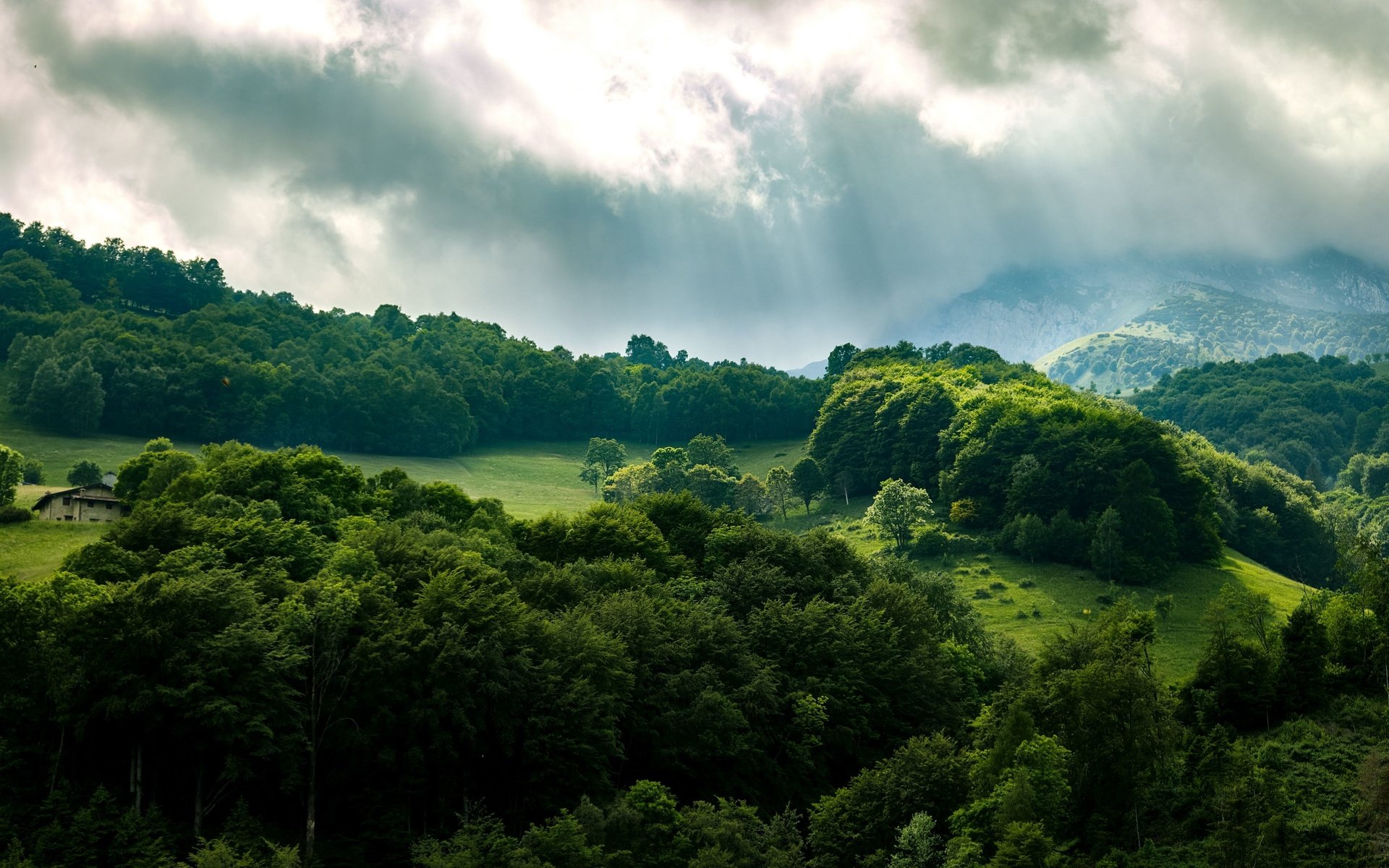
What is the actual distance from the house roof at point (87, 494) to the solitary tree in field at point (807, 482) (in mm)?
76161

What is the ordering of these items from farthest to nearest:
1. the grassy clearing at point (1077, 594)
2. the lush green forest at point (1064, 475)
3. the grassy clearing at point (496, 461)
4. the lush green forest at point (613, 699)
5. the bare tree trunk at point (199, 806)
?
the grassy clearing at point (496, 461) < the lush green forest at point (1064, 475) < the grassy clearing at point (1077, 594) < the lush green forest at point (613, 699) < the bare tree trunk at point (199, 806)

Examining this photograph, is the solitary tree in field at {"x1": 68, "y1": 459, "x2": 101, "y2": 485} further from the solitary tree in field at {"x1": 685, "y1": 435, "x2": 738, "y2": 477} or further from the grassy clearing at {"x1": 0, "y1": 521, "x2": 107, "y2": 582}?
the solitary tree in field at {"x1": 685, "y1": 435, "x2": 738, "y2": 477}

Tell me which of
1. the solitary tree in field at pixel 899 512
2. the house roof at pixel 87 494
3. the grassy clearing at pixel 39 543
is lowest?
the grassy clearing at pixel 39 543

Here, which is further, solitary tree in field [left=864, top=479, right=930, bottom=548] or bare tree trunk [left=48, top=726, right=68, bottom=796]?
solitary tree in field [left=864, top=479, right=930, bottom=548]

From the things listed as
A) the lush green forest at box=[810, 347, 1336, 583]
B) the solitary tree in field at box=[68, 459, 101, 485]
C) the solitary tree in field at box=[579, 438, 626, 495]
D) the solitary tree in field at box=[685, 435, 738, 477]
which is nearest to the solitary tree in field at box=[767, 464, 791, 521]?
the lush green forest at box=[810, 347, 1336, 583]

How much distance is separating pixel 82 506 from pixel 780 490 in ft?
253

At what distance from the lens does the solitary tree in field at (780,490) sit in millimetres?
141625

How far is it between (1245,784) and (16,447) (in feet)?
404

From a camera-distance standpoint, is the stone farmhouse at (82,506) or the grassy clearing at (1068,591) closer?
the stone farmhouse at (82,506)

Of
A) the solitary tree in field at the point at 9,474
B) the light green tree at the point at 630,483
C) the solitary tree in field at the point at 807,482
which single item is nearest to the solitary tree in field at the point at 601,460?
the light green tree at the point at 630,483

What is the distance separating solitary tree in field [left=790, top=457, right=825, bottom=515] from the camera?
142 metres

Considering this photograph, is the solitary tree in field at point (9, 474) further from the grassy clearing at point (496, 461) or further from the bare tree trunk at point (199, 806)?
the bare tree trunk at point (199, 806)

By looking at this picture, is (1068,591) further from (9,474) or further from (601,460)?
(9,474)

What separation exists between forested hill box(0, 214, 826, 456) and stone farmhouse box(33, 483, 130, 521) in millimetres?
53489
